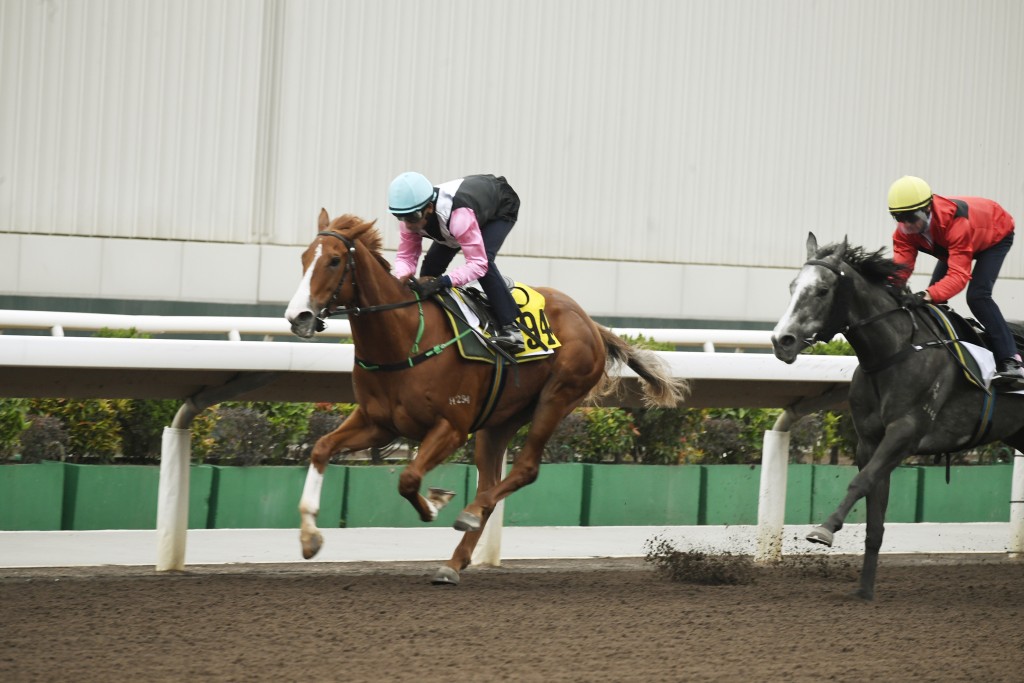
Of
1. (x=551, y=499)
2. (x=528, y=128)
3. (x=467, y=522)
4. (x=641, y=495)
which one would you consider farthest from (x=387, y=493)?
→ (x=528, y=128)

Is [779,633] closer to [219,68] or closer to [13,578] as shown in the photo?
[13,578]

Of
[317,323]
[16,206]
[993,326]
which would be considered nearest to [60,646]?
[317,323]

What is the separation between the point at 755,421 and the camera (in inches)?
405

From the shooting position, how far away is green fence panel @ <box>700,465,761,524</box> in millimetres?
9391

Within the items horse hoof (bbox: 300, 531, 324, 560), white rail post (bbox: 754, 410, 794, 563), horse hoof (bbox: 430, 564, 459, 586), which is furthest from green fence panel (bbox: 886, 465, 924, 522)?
horse hoof (bbox: 300, 531, 324, 560)

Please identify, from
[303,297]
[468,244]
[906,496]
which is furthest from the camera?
[906,496]

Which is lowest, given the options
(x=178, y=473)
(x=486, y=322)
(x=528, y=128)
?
(x=178, y=473)

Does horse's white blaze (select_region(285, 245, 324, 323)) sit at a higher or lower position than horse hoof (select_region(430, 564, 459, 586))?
higher

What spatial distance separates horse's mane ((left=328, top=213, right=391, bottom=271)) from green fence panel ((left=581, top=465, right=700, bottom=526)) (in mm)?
3226

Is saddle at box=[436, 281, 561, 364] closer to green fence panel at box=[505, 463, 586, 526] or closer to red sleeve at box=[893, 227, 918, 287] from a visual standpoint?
red sleeve at box=[893, 227, 918, 287]

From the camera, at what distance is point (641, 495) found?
9250mm

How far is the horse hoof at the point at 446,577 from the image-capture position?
6508 millimetres

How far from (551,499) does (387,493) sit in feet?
3.65

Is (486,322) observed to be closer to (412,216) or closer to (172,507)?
(412,216)
